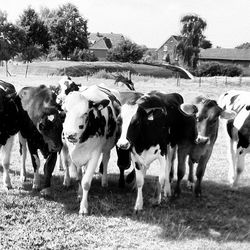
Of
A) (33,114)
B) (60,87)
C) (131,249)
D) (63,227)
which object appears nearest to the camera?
(131,249)

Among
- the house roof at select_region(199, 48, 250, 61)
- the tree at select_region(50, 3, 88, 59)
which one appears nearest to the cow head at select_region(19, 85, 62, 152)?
the tree at select_region(50, 3, 88, 59)

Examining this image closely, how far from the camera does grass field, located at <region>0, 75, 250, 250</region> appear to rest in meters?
5.95

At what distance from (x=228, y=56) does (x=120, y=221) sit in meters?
77.2

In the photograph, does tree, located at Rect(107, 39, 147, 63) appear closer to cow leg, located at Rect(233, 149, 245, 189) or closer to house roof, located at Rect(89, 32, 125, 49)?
house roof, located at Rect(89, 32, 125, 49)

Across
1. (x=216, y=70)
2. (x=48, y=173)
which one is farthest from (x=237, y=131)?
(x=216, y=70)

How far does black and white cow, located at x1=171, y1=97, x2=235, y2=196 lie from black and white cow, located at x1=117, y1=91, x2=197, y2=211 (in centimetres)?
27

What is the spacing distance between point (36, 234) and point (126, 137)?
1.83 m

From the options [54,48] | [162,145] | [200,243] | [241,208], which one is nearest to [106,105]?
[162,145]

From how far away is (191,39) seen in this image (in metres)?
62.2

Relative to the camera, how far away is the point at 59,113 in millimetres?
7211

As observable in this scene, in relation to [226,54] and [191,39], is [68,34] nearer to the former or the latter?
[191,39]

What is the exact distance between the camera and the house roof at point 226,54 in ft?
261

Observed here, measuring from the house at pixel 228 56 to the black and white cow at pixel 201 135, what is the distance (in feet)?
239

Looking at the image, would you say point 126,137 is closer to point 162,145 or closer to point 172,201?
point 162,145
